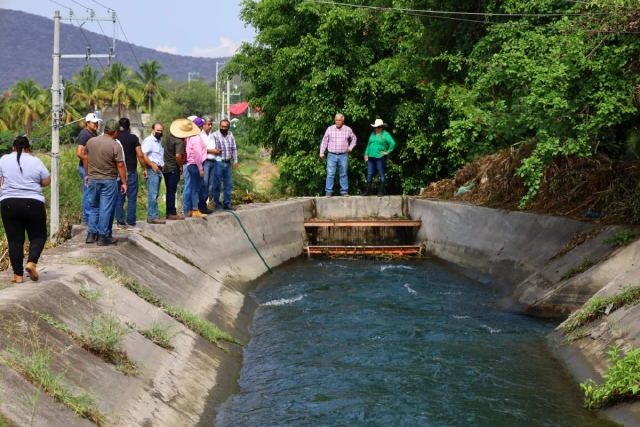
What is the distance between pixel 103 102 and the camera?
110750 mm

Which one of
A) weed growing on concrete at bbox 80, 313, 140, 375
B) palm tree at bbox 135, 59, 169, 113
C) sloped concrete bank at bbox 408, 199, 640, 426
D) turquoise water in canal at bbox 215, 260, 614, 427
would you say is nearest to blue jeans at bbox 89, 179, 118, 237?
turquoise water in canal at bbox 215, 260, 614, 427

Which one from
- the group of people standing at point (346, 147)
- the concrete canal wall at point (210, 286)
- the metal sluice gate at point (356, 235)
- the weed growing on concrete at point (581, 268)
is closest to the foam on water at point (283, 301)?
the concrete canal wall at point (210, 286)

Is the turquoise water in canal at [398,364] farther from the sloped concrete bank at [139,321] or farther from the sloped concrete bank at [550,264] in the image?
the sloped concrete bank at [139,321]

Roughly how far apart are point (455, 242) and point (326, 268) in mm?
2994

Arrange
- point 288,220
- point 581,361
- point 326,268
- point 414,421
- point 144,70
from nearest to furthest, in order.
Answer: point 414,421
point 581,361
point 326,268
point 288,220
point 144,70

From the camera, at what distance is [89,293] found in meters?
10.0

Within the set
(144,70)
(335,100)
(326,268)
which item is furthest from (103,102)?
(326,268)

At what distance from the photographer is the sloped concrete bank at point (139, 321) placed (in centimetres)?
769

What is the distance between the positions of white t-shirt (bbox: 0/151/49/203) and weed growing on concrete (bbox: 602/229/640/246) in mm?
8402

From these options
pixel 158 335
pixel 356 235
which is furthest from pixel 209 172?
pixel 158 335

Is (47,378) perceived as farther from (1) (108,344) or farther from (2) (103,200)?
(2) (103,200)

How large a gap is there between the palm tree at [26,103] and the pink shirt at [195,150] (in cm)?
8109

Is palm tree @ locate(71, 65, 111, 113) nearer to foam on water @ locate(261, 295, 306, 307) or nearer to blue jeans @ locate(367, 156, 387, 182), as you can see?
blue jeans @ locate(367, 156, 387, 182)

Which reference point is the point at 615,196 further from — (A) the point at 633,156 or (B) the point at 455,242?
(B) the point at 455,242
